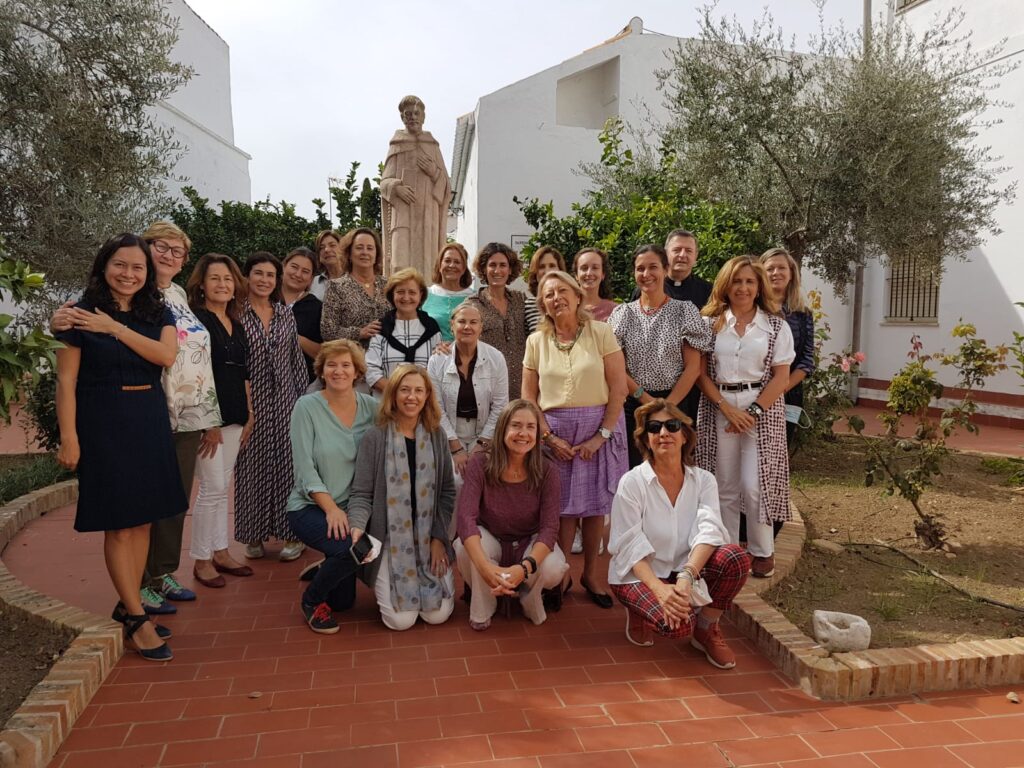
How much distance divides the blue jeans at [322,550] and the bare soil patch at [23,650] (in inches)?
44.1

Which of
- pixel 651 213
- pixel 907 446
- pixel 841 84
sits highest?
pixel 841 84

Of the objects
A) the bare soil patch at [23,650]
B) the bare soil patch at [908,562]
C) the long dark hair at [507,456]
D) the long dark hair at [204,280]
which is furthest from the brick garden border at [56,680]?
the bare soil patch at [908,562]

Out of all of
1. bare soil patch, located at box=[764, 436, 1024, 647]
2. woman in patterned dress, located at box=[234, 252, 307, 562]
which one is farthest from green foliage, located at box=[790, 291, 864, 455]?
woman in patterned dress, located at box=[234, 252, 307, 562]

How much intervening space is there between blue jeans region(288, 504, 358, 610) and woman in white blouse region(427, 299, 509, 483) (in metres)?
0.87

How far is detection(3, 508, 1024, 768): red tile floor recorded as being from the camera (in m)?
2.70

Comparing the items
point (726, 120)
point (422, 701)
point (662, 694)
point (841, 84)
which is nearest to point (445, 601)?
point (422, 701)

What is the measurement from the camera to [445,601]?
3871mm

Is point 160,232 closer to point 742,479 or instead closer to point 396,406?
point 396,406

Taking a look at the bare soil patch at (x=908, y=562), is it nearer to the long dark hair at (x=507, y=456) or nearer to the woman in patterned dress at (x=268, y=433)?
the long dark hair at (x=507, y=456)

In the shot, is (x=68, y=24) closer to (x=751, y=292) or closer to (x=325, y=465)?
(x=325, y=465)

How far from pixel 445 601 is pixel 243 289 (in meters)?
2.18

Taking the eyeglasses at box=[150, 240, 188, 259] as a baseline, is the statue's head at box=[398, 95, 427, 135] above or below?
above

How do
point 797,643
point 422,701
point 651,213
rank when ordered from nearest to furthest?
point 422,701 < point 797,643 < point 651,213

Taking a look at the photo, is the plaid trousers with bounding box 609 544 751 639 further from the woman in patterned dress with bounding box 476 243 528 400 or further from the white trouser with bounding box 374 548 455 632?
the woman in patterned dress with bounding box 476 243 528 400
